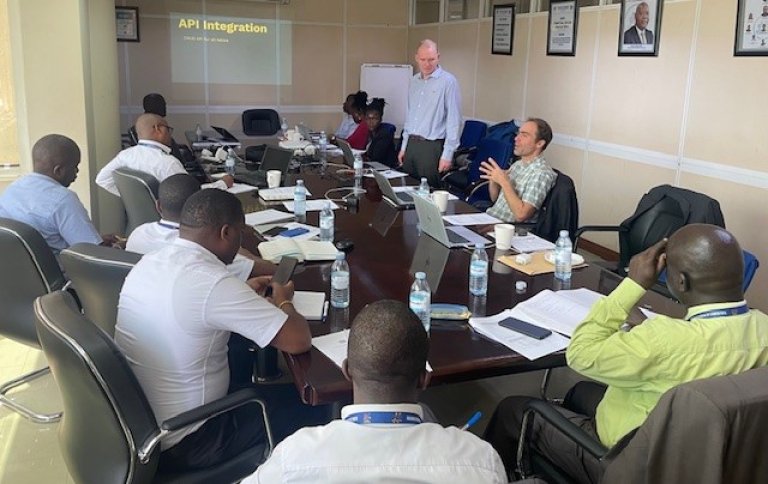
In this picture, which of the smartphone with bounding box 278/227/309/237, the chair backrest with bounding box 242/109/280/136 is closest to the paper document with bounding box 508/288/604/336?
the smartphone with bounding box 278/227/309/237

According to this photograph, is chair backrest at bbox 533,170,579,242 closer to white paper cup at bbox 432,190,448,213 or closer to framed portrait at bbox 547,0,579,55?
white paper cup at bbox 432,190,448,213

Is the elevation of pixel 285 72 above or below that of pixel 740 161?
above

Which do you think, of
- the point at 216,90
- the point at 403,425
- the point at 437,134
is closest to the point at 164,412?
the point at 403,425

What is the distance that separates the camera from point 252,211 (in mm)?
3691

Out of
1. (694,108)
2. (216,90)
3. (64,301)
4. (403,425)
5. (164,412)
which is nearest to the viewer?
(403,425)

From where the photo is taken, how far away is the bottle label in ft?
7.55

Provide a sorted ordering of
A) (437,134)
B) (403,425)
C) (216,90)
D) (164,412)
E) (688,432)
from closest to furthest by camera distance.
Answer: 1. (403,425)
2. (688,432)
3. (164,412)
4. (437,134)
5. (216,90)

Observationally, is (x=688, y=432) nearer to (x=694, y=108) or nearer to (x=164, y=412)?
(x=164, y=412)

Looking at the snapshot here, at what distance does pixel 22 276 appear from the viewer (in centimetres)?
268

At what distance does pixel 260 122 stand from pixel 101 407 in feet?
22.7

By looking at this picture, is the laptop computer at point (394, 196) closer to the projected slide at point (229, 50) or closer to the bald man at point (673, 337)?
the bald man at point (673, 337)

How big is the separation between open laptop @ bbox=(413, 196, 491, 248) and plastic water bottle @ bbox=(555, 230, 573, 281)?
45 centimetres

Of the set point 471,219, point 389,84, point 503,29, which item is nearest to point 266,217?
point 471,219

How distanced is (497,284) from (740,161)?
267cm
